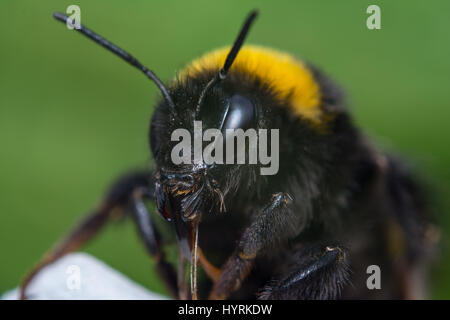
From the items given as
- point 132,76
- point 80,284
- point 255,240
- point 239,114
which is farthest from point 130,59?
point 132,76

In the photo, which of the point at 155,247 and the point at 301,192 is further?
the point at 155,247

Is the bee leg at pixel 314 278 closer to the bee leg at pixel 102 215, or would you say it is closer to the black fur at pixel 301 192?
the black fur at pixel 301 192

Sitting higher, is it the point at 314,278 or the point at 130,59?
the point at 130,59

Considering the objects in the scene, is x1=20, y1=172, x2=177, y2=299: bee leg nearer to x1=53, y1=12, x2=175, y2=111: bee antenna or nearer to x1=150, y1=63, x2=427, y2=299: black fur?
x1=150, y1=63, x2=427, y2=299: black fur

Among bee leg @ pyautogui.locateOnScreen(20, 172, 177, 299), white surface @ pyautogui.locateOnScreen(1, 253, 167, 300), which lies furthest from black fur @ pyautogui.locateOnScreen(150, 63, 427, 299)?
bee leg @ pyautogui.locateOnScreen(20, 172, 177, 299)

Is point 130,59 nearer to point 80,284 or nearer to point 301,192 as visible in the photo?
point 301,192

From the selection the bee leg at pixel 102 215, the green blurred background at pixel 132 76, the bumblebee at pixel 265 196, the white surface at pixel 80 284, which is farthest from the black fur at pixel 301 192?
the green blurred background at pixel 132 76
